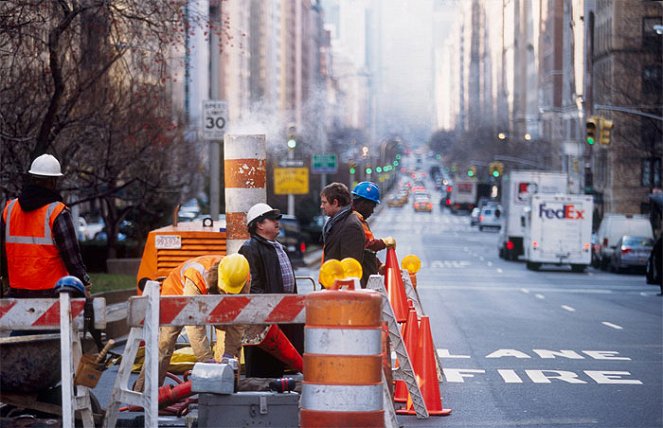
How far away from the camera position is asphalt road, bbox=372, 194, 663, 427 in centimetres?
1183

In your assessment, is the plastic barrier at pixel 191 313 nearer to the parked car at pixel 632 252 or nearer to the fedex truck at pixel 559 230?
the parked car at pixel 632 252

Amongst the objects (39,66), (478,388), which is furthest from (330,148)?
(478,388)

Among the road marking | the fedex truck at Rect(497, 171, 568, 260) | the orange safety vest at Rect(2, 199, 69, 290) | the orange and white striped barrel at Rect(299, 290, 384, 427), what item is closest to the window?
the fedex truck at Rect(497, 171, 568, 260)

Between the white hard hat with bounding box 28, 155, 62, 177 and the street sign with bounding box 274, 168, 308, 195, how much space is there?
42.6 m

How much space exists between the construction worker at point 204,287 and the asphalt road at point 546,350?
5.99 feet

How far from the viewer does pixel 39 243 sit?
32.2 ft

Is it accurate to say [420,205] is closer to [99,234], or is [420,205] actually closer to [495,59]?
[495,59]

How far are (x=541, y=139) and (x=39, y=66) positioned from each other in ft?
228

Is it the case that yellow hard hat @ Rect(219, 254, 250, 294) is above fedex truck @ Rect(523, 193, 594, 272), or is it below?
above

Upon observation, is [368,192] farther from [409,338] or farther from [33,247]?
[33,247]

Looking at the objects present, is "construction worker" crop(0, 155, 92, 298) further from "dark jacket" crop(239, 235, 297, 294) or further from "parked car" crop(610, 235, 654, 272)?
"parked car" crop(610, 235, 654, 272)

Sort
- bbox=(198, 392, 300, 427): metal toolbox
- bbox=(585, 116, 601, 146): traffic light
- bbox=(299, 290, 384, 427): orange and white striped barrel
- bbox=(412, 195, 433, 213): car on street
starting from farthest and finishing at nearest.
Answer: bbox=(412, 195, 433, 213): car on street → bbox=(585, 116, 601, 146): traffic light → bbox=(198, 392, 300, 427): metal toolbox → bbox=(299, 290, 384, 427): orange and white striped barrel

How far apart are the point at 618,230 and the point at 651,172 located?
15505mm

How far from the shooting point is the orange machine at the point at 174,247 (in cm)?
1512
